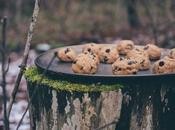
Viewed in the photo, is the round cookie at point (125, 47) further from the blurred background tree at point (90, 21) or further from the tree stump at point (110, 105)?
the blurred background tree at point (90, 21)

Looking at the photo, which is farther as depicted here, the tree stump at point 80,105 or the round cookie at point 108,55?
the round cookie at point 108,55

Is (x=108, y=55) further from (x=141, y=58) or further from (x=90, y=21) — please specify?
(x=90, y=21)

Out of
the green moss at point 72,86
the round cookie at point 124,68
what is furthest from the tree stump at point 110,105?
the round cookie at point 124,68

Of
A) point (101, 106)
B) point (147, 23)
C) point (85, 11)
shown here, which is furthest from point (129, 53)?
point (85, 11)

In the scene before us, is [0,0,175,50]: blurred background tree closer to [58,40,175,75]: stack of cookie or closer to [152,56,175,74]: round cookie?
[58,40,175,75]: stack of cookie

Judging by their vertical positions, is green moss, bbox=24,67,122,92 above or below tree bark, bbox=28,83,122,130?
above

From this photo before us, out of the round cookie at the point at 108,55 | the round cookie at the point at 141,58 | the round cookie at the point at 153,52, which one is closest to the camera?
the round cookie at the point at 141,58

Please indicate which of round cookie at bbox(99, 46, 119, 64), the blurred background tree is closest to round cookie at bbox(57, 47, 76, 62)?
round cookie at bbox(99, 46, 119, 64)

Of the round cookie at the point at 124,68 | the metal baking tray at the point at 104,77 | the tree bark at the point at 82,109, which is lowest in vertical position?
the tree bark at the point at 82,109
